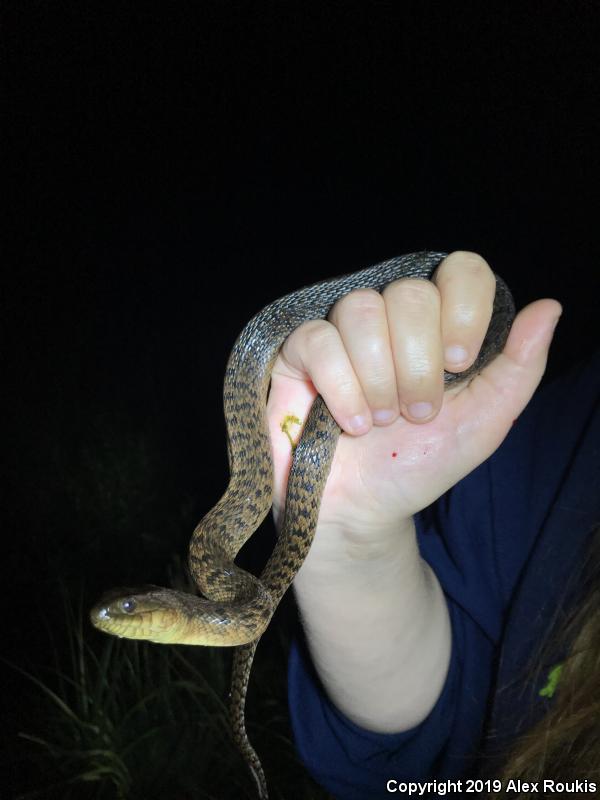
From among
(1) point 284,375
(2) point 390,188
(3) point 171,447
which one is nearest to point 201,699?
(1) point 284,375

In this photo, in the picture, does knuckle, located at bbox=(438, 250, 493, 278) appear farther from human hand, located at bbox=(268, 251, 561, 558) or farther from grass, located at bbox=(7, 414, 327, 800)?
grass, located at bbox=(7, 414, 327, 800)

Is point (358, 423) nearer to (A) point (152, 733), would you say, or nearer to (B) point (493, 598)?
(B) point (493, 598)

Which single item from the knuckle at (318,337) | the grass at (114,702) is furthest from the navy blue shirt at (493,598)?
the grass at (114,702)

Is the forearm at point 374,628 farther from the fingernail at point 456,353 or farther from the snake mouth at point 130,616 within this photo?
the fingernail at point 456,353

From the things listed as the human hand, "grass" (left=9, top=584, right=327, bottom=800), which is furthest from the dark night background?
the human hand

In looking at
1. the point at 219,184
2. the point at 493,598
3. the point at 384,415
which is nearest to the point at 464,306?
the point at 384,415

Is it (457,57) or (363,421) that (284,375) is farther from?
(457,57)
